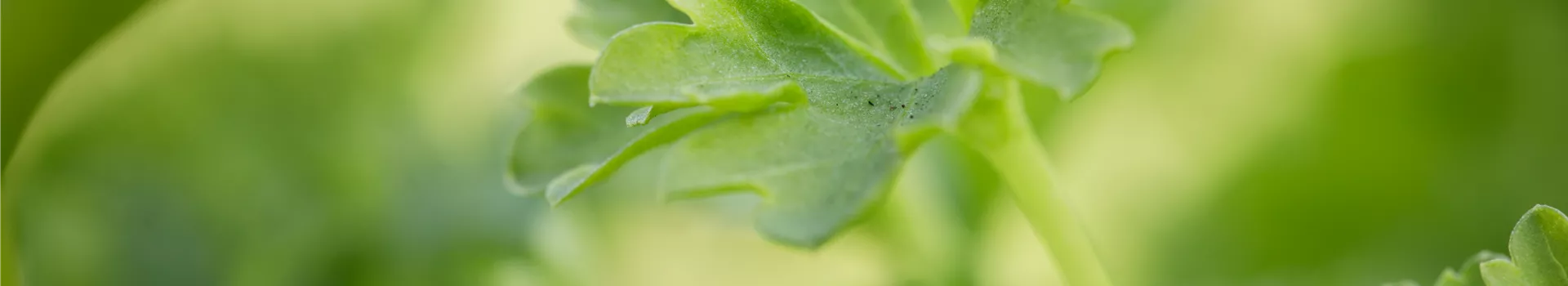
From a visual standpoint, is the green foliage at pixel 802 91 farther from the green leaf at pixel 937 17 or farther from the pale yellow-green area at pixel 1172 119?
the pale yellow-green area at pixel 1172 119

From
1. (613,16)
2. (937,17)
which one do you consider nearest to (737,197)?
(937,17)

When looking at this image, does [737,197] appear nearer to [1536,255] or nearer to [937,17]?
[937,17]

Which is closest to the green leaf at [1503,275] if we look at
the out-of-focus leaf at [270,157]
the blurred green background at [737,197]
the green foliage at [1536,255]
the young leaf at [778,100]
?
the green foliage at [1536,255]

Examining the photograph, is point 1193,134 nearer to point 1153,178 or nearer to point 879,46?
point 1153,178

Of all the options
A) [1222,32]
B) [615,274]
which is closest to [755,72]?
[615,274]

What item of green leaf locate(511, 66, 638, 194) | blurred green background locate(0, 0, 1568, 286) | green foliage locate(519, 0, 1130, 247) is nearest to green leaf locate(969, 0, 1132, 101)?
green foliage locate(519, 0, 1130, 247)

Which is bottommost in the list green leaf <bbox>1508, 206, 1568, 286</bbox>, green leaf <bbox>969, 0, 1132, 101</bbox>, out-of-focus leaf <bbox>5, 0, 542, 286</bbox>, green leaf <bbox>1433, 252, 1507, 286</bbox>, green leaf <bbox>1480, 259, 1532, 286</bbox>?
out-of-focus leaf <bbox>5, 0, 542, 286</bbox>

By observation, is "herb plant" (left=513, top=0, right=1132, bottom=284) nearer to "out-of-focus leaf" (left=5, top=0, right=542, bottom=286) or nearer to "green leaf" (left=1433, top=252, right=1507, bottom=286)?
"green leaf" (left=1433, top=252, right=1507, bottom=286)

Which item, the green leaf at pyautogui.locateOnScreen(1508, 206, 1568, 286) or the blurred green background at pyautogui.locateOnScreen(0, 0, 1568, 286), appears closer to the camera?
the green leaf at pyautogui.locateOnScreen(1508, 206, 1568, 286)
